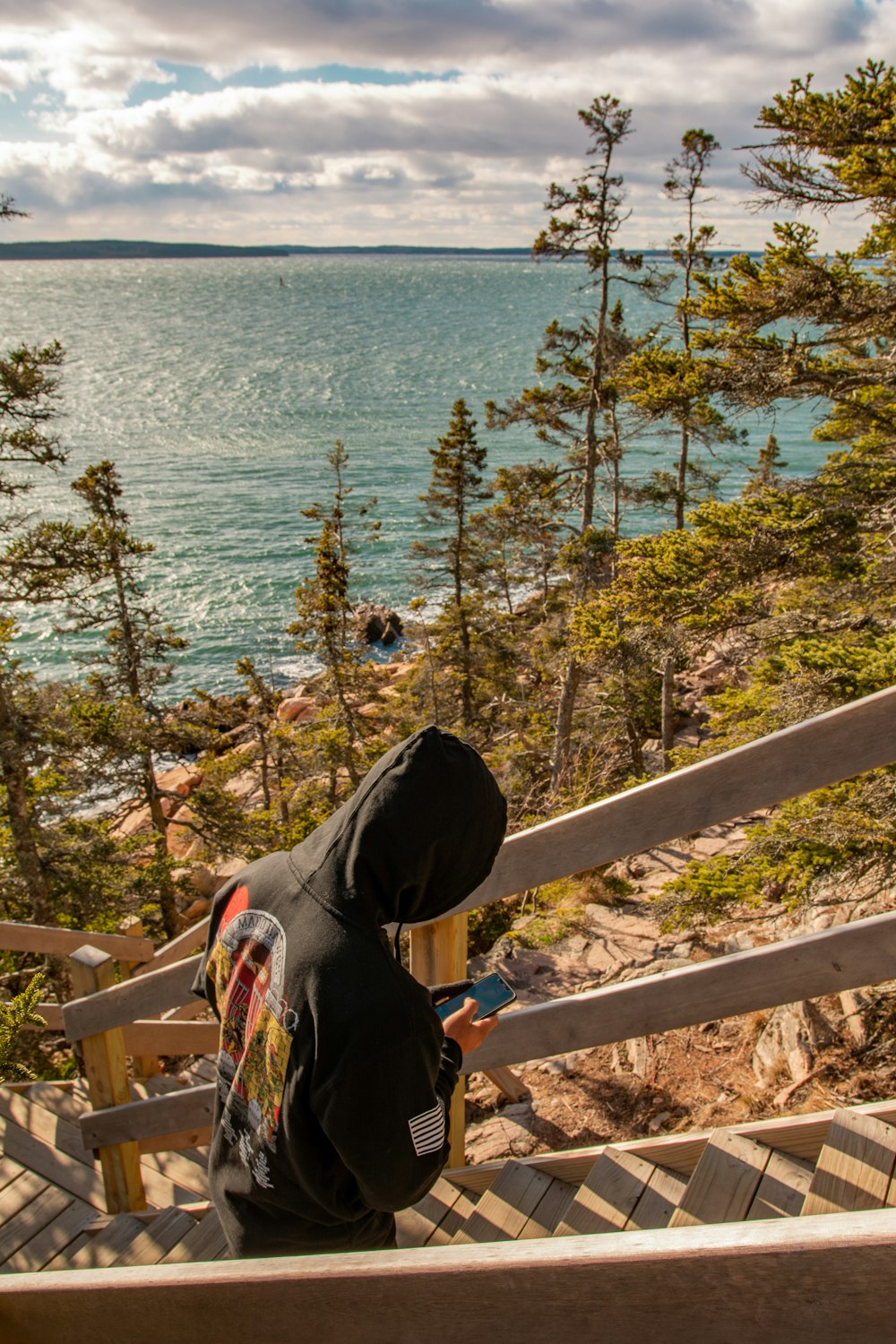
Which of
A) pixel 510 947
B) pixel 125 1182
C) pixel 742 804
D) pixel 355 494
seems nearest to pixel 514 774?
pixel 510 947

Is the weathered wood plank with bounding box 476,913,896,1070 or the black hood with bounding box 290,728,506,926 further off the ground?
the black hood with bounding box 290,728,506,926

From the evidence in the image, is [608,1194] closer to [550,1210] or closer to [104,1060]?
[550,1210]

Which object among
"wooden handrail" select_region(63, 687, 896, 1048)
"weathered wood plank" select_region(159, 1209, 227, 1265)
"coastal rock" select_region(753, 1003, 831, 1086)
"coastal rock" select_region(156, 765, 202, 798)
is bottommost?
"coastal rock" select_region(156, 765, 202, 798)

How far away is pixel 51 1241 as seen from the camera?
3477 millimetres

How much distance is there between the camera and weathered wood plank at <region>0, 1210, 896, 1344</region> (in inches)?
30.5

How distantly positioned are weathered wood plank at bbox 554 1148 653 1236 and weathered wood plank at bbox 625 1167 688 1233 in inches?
0.6

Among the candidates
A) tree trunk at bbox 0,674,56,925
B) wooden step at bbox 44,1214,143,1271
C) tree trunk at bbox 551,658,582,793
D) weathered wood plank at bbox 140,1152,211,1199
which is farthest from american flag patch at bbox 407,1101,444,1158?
tree trunk at bbox 551,658,582,793

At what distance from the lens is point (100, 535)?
1306 centimetres

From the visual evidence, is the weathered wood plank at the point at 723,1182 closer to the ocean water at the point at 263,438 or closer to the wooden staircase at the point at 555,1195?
the wooden staircase at the point at 555,1195

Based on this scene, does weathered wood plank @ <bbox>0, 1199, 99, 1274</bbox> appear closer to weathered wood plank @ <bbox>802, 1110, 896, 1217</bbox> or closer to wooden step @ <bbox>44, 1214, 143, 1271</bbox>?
wooden step @ <bbox>44, 1214, 143, 1271</bbox>

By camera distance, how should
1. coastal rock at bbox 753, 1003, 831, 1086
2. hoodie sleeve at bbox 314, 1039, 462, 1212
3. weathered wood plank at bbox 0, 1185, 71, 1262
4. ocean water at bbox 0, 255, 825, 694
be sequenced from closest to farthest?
hoodie sleeve at bbox 314, 1039, 462, 1212
weathered wood plank at bbox 0, 1185, 71, 1262
coastal rock at bbox 753, 1003, 831, 1086
ocean water at bbox 0, 255, 825, 694

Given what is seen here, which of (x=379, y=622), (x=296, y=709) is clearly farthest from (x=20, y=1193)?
(x=379, y=622)

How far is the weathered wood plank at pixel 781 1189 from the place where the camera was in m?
2.14

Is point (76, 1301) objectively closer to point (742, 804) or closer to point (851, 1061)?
point (742, 804)
